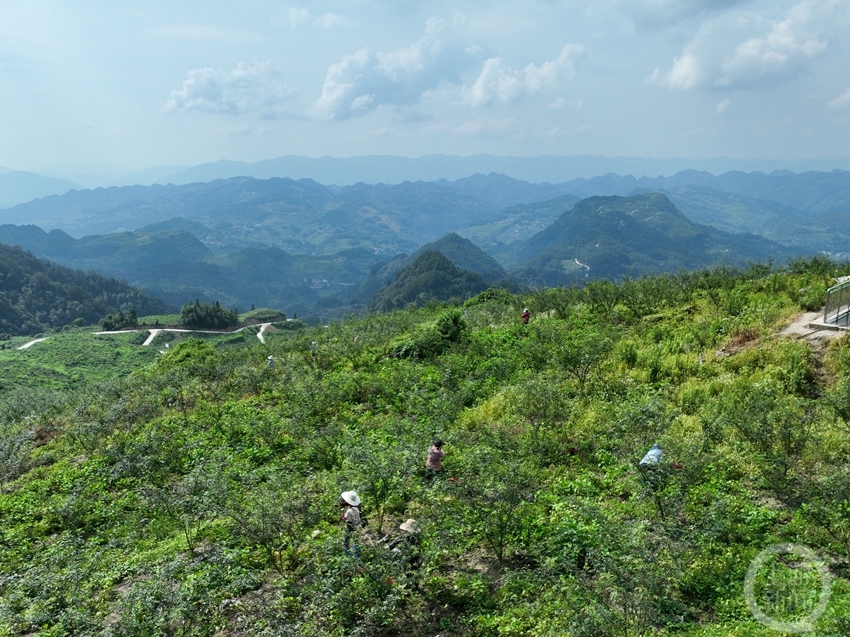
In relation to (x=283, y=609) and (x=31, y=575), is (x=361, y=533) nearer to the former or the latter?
(x=283, y=609)

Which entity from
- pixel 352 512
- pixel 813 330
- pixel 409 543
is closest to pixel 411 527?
pixel 409 543

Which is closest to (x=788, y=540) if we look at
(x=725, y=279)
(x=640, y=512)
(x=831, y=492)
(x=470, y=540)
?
(x=831, y=492)

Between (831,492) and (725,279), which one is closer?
(831,492)

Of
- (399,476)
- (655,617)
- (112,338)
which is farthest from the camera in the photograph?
(112,338)

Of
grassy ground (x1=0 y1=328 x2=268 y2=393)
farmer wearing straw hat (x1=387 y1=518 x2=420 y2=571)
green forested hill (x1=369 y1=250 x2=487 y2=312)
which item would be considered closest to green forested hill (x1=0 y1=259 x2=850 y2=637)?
farmer wearing straw hat (x1=387 y1=518 x2=420 y2=571)

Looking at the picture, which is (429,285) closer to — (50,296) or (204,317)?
(204,317)

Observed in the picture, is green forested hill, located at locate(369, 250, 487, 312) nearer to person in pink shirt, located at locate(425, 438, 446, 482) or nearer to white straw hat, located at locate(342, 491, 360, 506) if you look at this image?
person in pink shirt, located at locate(425, 438, 446, 482)

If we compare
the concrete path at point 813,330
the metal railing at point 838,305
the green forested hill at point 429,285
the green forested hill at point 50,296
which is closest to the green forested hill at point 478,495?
the concrete path at point 813,330
